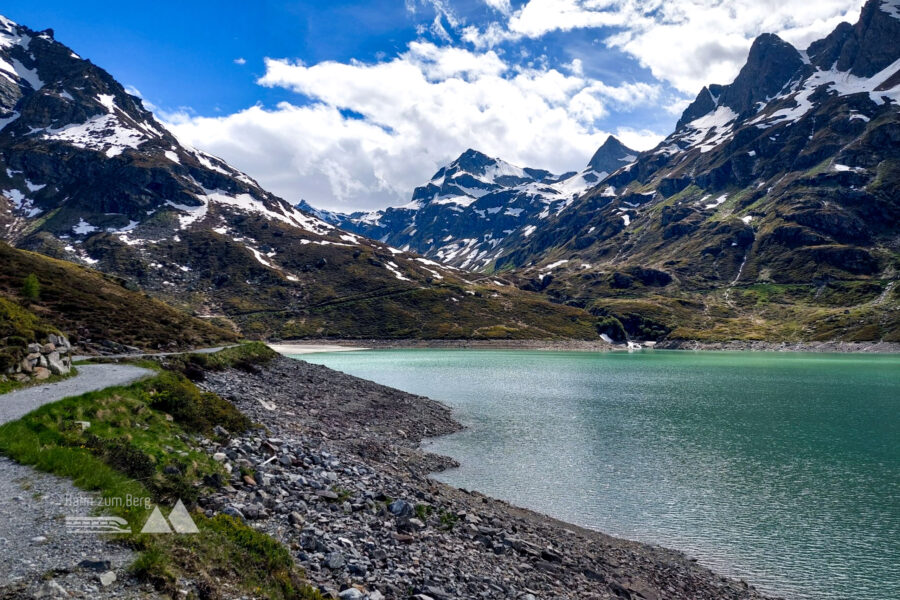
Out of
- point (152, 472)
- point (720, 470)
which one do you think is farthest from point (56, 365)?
point (720, 470)

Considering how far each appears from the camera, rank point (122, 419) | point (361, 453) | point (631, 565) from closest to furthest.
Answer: point (122, 419) < point (631, 565) < point (361, 453)

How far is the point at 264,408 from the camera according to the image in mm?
41344

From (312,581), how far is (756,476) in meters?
39.1

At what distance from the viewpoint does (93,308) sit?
191ft

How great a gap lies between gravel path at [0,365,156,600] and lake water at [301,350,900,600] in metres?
26.9

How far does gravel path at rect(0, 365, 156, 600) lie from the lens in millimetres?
9398

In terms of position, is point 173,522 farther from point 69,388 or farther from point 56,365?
point 56,365

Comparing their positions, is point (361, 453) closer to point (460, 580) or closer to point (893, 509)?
point (460, 580)

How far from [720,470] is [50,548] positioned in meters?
45.3

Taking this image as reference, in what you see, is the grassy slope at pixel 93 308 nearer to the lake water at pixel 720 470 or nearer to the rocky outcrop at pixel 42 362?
the rocky outcrop at pixel 42 362

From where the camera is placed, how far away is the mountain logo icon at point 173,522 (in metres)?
12.9

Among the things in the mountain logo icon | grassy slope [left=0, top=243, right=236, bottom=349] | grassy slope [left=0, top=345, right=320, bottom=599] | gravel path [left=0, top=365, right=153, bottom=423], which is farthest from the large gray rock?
the mountain logo icon

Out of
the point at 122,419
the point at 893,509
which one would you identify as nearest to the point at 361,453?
the point at 122,419

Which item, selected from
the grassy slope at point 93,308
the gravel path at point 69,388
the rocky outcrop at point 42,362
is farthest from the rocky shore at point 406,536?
the grassy slope at point 93,308
